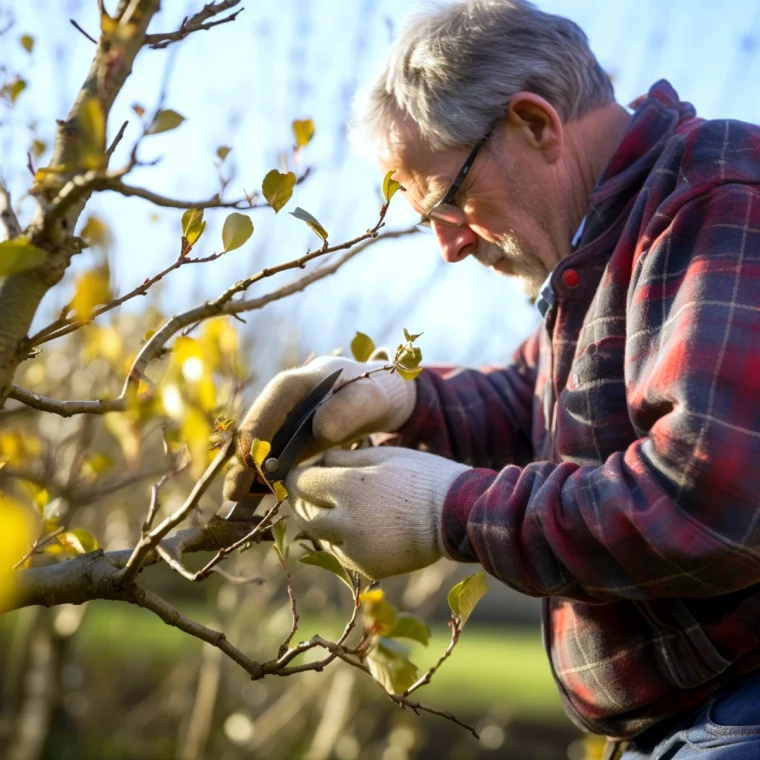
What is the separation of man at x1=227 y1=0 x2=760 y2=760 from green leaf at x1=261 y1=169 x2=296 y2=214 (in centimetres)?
49

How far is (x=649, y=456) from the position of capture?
4.17 feet

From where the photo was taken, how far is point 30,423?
3176mm

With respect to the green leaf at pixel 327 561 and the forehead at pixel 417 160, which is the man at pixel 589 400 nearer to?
the forehead at pixel 417 160

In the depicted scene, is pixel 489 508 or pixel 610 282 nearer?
pixel 489 508

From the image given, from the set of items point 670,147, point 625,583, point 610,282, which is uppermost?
point 670,147

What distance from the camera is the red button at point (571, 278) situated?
165cm

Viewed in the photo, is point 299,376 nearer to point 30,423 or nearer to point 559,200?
point 559,200

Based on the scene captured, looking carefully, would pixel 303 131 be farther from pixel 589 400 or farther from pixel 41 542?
pixel 41 542

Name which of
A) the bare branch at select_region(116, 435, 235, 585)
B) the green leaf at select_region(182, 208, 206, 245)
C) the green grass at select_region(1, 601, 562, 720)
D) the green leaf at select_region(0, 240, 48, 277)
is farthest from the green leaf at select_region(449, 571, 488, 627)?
the green grass at select_region(1, 601, 562, 720)

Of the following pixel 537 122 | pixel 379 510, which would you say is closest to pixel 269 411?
pixel 379 510

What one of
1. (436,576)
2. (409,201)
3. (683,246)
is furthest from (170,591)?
(683,246)

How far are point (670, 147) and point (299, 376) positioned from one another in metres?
0.83

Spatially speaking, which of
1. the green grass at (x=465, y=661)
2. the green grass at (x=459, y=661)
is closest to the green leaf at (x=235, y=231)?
the green grass at (x=459, y=661)

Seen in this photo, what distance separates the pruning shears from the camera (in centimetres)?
159
